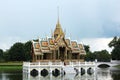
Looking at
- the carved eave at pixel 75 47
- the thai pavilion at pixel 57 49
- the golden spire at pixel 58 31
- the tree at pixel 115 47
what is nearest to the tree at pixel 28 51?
the tree at pixel 115 47

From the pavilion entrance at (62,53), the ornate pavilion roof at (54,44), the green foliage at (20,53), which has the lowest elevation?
the pavilion entrance at (62,53)

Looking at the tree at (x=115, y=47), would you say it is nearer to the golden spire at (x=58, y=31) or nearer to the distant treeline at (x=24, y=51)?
the distant treeline at (x=24, y=51)

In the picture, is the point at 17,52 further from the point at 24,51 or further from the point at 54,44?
the point at 54,44

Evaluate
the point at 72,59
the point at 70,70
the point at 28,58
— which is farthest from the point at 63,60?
the point at 28,58

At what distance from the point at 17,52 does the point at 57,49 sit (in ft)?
133

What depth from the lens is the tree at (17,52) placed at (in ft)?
322

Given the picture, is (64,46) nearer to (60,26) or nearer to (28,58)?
(60,26)

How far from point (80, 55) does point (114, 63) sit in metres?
38.3

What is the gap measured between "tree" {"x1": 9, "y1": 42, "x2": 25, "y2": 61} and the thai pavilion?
36381 mm

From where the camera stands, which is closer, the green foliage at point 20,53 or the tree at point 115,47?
the green foliage at point 20,53

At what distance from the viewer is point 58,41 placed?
2350 inches

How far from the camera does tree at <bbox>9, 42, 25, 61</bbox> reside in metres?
98.2

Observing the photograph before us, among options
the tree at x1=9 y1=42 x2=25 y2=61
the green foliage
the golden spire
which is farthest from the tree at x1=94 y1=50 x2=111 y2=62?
the golden spire

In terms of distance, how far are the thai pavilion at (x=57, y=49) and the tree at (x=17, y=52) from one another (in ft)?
119
